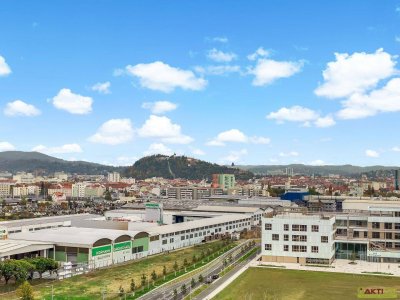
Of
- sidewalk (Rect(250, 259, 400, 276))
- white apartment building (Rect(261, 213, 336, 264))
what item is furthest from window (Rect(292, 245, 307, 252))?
sidewalk (Rect(250, 259, 400, 276))

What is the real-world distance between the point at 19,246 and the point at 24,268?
26.3 ft

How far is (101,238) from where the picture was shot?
→ 61656mm

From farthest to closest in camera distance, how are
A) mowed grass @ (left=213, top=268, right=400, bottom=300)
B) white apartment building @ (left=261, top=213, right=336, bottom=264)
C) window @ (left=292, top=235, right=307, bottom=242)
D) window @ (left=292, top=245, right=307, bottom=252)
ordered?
window @ (left=292, top=245, right=307, bottom=252)
window @ (left=292, top=235, right=307, bottom=242)
white apartment building @ (left=261, top=213, right=336, bottom=264)
mowed grass @ (left=213, top=268, right=400, bottom=300)

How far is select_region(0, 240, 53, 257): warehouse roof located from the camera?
181 feet

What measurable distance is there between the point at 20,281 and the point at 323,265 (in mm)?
36275

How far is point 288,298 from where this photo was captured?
4588cm

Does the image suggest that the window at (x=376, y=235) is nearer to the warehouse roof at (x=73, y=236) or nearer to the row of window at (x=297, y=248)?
the row of window at (x=297, y=248)

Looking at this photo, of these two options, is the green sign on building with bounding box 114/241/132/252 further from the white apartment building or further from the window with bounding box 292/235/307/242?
the window with bounding box 292/235/307/242

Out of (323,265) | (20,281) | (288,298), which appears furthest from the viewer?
(323,265)

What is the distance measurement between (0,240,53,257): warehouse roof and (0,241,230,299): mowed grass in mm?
7472

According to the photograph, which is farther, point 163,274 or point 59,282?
point 163,274

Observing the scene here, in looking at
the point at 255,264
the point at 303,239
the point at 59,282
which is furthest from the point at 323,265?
the point at 59,282

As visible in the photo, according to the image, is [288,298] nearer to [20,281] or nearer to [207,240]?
[20,281]

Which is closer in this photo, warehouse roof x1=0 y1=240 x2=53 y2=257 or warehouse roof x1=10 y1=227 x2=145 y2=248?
warehouse roof x1=0 y1=240 x2=53 y2=257
